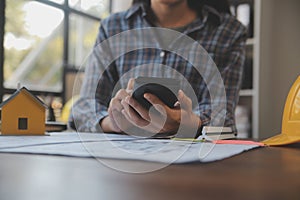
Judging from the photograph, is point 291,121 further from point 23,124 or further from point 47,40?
point 47,40

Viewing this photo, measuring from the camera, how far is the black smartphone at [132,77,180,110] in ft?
2.36

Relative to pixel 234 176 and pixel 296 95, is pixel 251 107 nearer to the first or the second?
pixel 296 95

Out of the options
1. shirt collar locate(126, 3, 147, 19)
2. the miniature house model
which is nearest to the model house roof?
the miniature house model

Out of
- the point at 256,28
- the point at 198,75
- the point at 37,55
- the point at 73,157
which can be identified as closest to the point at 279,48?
the point at 256,28

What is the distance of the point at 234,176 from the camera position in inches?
14.3

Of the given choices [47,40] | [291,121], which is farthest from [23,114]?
[47,40]

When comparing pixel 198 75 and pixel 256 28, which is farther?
pixel 256 28

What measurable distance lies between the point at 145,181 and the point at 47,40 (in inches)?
82.7

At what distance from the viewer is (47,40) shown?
230cm

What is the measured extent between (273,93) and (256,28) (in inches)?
14.6

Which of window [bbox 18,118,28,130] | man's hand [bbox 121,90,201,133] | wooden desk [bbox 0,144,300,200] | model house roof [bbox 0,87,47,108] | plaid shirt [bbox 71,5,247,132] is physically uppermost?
plaid shirt [bbox 71,5,247,132]

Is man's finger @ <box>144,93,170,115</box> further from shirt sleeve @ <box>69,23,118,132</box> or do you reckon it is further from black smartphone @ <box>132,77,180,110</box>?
shirt sleeve @ <box>69,23,118,132</box>

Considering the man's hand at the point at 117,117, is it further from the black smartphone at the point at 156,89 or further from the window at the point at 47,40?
the window at the point at 47,40

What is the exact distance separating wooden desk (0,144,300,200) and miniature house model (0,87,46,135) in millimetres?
434
